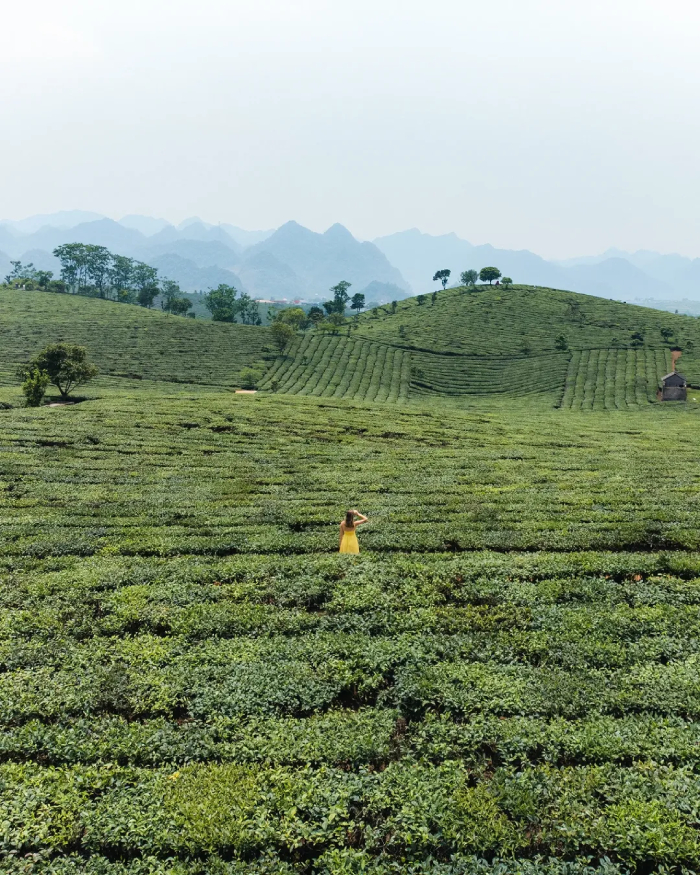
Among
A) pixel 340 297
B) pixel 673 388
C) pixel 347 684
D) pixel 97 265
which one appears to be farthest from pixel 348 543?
pixel 97 265

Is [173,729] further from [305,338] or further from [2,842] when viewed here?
[305,338]

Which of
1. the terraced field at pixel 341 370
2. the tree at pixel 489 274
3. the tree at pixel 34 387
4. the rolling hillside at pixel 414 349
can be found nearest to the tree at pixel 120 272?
the rolling hillside at pixel 414 349

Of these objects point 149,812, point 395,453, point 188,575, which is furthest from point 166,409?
point 149,812

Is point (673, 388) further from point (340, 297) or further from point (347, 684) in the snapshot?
point (340, 297)

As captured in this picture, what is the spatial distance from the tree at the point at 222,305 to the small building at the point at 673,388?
4302 inches

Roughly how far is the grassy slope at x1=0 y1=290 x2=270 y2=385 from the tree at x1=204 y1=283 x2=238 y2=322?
1620cm

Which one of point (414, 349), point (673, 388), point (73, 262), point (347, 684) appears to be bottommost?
point (347, 684)

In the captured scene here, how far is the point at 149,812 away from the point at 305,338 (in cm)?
11527

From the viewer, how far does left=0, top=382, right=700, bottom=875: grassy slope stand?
285 inches

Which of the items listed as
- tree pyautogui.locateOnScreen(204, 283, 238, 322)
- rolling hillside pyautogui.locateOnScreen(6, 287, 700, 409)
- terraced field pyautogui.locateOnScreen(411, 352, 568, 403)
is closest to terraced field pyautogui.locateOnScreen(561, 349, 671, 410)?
rolling hillside pyautogui.locateOnScreen(6, 287, 700, 409)

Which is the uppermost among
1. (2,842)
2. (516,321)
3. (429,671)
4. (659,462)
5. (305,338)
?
(516,321)

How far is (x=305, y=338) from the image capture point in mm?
118875

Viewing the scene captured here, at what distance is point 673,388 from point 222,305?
122 metres

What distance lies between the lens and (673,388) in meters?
76.0
